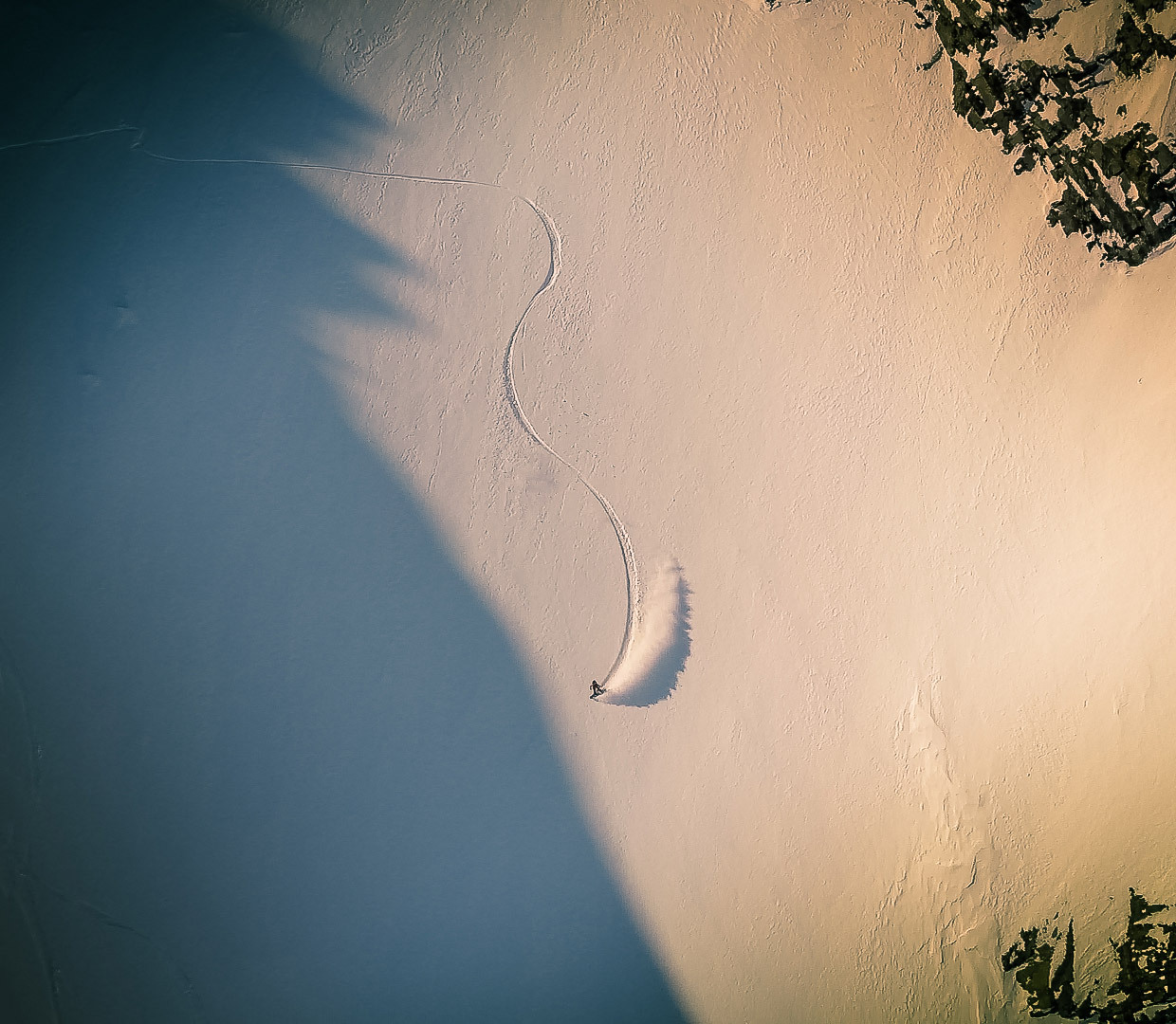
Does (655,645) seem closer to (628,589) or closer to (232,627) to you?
(628,589)

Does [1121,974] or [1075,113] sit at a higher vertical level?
[1075,113]

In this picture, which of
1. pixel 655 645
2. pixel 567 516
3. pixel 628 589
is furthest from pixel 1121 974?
pixel 567 516

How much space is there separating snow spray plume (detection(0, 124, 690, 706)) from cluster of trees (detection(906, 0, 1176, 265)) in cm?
166

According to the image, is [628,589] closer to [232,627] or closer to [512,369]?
[512,369]

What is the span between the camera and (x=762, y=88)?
8.98ft

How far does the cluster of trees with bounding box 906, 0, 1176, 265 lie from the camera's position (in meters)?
2.66

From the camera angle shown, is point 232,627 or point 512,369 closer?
point 232,627

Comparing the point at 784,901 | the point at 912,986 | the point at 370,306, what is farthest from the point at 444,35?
the point at 912,986

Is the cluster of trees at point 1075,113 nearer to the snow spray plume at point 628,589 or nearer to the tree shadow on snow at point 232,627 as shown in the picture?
the snow spray plume at point 628,589

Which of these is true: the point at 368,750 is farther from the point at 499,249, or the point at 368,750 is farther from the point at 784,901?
the point at 499,249

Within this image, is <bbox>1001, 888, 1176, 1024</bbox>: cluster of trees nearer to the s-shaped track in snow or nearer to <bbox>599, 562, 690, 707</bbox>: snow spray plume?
<bbox>599, 562, 690, 707</bbox>: snow spray plume

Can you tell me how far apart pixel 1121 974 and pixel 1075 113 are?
3179 millimetres

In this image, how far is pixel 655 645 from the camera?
270 cm

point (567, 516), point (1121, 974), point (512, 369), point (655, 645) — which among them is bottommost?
point (1121, 974)
